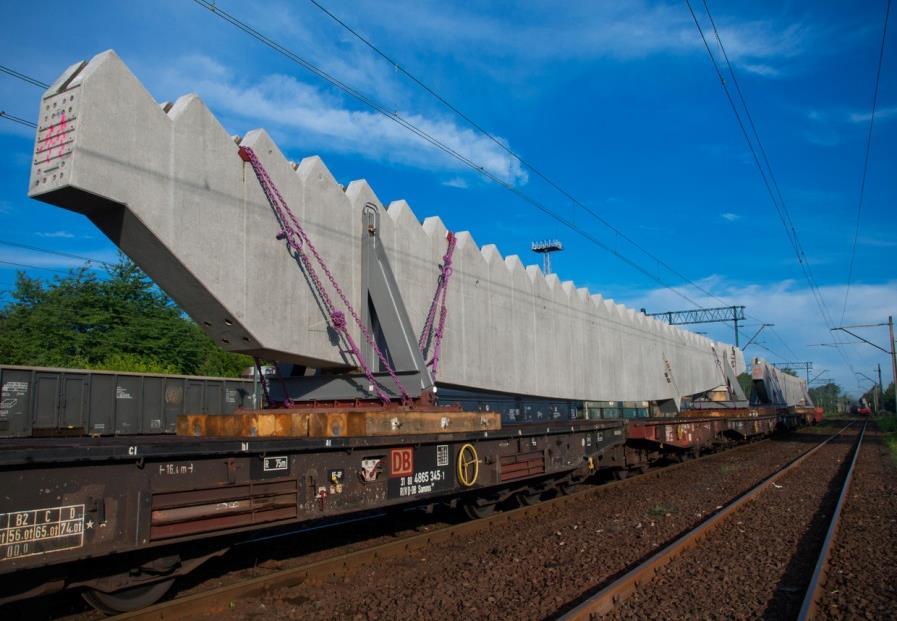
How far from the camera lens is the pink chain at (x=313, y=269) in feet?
26.9

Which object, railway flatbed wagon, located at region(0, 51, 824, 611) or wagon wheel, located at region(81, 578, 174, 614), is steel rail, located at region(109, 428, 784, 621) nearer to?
wagon wheel, located at region(81, 578, 174, 614)

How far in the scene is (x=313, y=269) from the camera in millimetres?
8836

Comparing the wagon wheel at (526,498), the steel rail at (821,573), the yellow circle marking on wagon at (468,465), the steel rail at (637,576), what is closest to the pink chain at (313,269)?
the yellow circle marking on wagon at (468,465)

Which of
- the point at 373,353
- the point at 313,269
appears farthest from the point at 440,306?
the point at 313,269

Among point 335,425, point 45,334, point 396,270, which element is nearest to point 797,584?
point 335,425

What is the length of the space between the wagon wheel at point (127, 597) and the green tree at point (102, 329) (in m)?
26.5

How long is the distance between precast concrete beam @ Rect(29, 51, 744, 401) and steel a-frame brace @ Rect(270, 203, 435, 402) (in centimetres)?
20

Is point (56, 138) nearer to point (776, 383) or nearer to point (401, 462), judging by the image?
point (401, 462)

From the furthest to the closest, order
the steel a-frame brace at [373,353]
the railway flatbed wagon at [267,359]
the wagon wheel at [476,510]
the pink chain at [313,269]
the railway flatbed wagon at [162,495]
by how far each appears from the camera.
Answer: the wagon wheel at [476,510] < the steel a-frame brace at [373,353] < the pink chain at [313,269] < the railway flatbed wagon at [267,359] < the railway flatbed wagon at [162,495]

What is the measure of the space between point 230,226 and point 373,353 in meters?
2.86

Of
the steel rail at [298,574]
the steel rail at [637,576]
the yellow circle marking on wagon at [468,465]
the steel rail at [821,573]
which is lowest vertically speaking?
the steel rail at [821,573]

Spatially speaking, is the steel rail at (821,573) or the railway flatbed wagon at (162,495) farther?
the steel rail at (821,573)

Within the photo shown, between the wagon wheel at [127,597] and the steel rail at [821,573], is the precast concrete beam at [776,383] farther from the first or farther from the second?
the wagon wheel at [127,597]

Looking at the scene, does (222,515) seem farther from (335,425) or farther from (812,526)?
(812,526)
